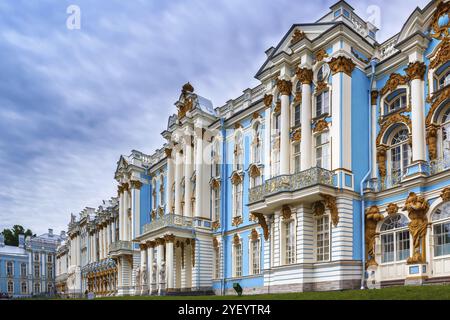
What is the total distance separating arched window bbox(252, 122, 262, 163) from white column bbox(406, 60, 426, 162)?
10.9 meters

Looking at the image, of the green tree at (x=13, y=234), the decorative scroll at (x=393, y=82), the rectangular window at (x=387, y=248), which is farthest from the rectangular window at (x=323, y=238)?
the green tree at (x=13, y=234)

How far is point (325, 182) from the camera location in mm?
22328

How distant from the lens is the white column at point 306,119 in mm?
23938

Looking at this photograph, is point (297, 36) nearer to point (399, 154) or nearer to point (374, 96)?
point (374, 96)

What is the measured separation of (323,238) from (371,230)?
2.12 m

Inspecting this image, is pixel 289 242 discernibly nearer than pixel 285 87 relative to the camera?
Yes

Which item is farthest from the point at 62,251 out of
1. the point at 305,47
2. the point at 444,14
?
the point at 444,14

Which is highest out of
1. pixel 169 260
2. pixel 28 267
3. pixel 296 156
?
pixel 296 156

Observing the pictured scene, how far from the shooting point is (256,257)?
29.5 metres

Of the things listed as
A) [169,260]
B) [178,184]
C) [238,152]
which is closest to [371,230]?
[238,152]

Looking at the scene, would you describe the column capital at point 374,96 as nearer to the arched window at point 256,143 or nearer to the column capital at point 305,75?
the column capital at point 305,75

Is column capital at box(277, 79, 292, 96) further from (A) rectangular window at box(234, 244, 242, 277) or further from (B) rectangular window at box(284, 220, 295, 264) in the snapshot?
(A) rectangular window at box(234, 244, 242, 277)
